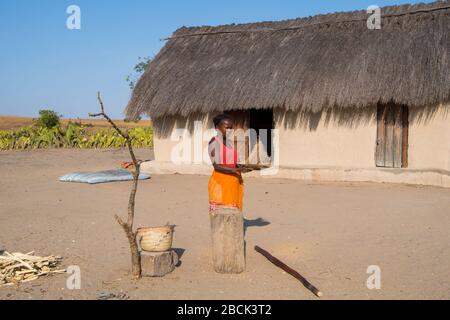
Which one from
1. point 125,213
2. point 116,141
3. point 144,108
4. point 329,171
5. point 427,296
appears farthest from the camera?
point 116,141

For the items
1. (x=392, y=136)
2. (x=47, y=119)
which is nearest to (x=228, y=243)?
(x=392, y=136)

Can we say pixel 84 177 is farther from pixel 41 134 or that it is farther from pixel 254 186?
pixel 41 134

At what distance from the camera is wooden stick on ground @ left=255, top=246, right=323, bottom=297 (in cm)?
405

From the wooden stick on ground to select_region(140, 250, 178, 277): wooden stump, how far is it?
97 centimetres

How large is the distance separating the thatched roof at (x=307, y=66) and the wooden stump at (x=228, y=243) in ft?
19.6

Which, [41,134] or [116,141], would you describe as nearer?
[41,134]

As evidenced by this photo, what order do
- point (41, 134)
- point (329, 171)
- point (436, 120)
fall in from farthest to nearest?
point (41, 134) → point (329, 171) → point (436, 120)

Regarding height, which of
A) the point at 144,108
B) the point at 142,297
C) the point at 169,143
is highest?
the point at 144,108

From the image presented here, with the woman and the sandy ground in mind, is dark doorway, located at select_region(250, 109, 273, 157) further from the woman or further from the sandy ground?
the woman

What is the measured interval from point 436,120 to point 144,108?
246 inches

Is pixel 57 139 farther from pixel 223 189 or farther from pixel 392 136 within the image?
pixel 223 189

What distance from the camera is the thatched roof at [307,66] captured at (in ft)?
31.7

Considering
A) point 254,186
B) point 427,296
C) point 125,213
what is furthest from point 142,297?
point 254,186

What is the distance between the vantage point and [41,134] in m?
18.2
